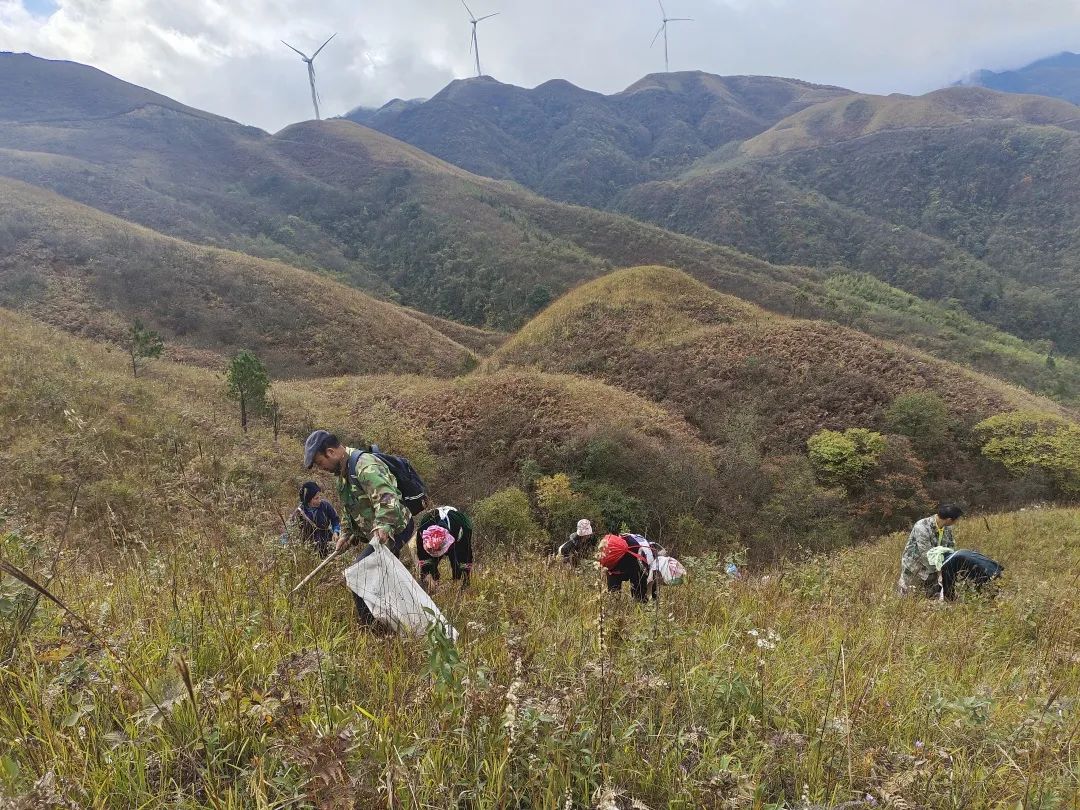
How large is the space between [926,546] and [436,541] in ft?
19.7

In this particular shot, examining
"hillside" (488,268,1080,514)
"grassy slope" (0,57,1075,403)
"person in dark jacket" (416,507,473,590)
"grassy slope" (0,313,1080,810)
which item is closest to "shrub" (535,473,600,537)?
"hillside" (488,268,1080,514)

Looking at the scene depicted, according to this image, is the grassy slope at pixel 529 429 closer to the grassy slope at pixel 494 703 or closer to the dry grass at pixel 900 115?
the grassy slope at pixel 494 703

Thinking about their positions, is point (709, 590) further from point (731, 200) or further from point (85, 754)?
point (731, 200)

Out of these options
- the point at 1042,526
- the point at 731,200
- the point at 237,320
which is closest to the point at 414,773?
the point at 1042,526

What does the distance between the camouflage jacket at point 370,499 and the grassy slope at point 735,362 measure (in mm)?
19787

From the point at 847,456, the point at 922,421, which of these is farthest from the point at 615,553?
the point at 922,421

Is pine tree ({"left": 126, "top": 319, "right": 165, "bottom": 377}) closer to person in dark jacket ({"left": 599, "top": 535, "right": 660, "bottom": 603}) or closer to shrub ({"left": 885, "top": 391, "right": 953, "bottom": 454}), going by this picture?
person in dark jacket ({"left": 599, "top": 535, "right": 660, "bottom": 603})

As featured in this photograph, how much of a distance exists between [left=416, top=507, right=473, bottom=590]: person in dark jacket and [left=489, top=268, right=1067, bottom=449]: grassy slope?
18.6 m

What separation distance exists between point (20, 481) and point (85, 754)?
505 inches

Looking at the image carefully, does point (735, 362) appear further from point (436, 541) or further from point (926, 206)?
point (926, 206)

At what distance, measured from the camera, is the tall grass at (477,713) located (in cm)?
152

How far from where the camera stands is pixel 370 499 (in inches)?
139

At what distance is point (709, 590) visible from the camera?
382 centimetres

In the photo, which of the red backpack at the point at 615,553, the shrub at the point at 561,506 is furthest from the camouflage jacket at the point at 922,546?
the shrub at the point at 561,506
